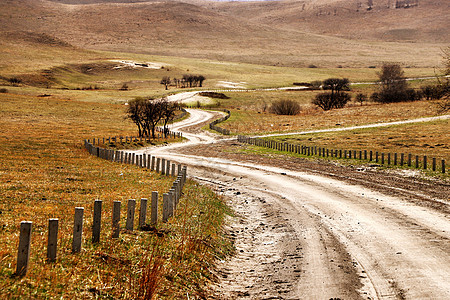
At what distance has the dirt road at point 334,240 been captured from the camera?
34.7 feet

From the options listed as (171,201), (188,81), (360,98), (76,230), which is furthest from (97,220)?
(188,81)

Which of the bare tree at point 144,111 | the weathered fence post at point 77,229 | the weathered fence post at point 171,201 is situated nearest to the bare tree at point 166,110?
the bare tree at point 144,111

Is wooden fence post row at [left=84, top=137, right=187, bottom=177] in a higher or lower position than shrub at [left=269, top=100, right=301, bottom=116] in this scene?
lower

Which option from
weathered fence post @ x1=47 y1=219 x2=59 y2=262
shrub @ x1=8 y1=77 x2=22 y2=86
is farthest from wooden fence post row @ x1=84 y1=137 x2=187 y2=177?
shrub @ x1=8 y1=77 x2=22 y2=86

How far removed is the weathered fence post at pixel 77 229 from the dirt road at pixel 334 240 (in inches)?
123

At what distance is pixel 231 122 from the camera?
268 feet

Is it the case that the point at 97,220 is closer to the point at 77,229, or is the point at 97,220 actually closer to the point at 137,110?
the point at 77,229

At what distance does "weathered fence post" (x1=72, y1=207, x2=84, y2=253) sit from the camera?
968 cm

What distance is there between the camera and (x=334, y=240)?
1449 centimetres

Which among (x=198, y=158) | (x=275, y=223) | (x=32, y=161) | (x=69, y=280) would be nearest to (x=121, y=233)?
(x=69, y=280)

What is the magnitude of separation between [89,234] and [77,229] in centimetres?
214

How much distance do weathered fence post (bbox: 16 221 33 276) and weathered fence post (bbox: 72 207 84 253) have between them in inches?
57.0

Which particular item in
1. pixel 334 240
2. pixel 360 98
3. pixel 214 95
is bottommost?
pixel 334 240

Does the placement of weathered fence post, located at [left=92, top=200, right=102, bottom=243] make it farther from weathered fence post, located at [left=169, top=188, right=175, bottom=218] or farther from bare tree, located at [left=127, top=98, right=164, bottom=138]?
bare tree, located at [left=127, top=98, right=164, bottom=138]
